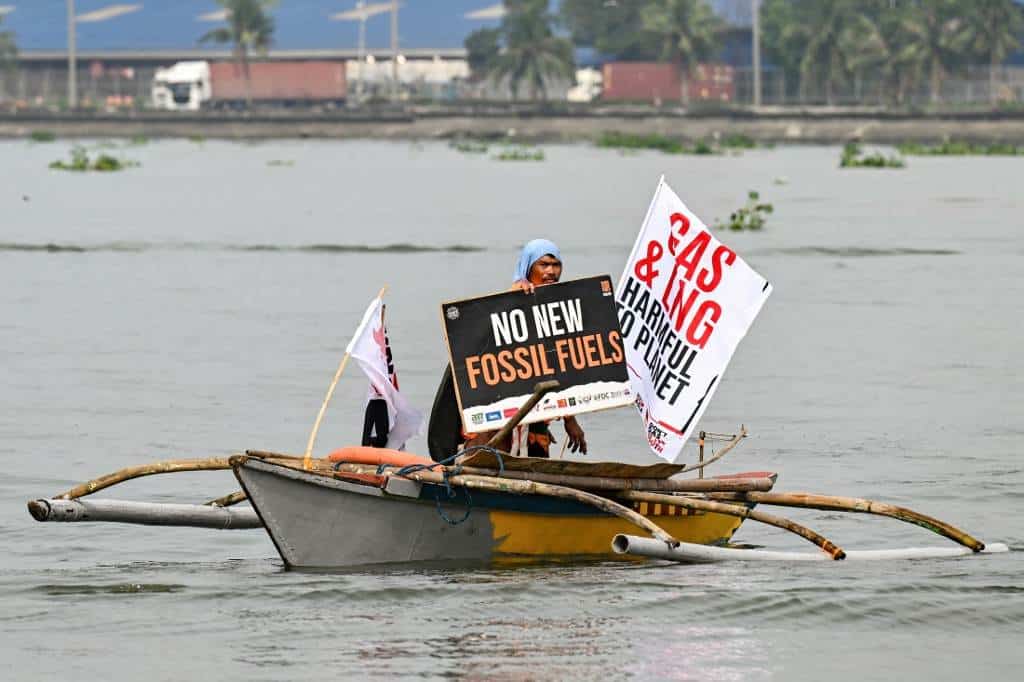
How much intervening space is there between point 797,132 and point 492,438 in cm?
10716

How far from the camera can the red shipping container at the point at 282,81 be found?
6353 inches

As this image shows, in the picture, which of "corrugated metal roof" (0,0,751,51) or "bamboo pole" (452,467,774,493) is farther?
"corrugated metal roof" (0,0,751,51)

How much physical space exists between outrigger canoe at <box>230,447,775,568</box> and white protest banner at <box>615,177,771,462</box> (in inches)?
35.2

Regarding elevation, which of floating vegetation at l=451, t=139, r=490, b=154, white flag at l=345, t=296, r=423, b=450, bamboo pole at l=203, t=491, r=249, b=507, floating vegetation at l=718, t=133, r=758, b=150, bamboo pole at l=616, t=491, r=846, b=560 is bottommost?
floating vegetation at l=451, t=139, r=490, b=154

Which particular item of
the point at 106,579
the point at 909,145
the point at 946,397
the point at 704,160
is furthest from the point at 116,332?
the point at 909,145

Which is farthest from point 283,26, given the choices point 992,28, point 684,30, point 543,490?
point 543,490

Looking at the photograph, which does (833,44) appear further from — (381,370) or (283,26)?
(381,370)

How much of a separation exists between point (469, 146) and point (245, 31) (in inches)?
1799

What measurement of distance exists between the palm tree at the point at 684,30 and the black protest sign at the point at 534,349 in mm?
134798

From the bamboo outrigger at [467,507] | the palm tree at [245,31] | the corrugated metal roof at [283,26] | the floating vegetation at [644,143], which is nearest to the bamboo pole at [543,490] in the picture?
the bamboo outrigger at [467,507]

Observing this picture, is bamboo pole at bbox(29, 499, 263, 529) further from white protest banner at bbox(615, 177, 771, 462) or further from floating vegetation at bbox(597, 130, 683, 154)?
floating vegetation at bbox(597, 130, 683, 154)

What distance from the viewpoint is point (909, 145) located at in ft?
354

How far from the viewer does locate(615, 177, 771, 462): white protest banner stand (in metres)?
14.8

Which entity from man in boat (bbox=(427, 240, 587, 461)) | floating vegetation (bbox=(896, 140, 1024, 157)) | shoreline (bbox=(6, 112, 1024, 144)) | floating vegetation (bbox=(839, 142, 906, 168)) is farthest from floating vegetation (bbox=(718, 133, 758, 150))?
man in boat (bbox=(427, 240, 587, 461))
